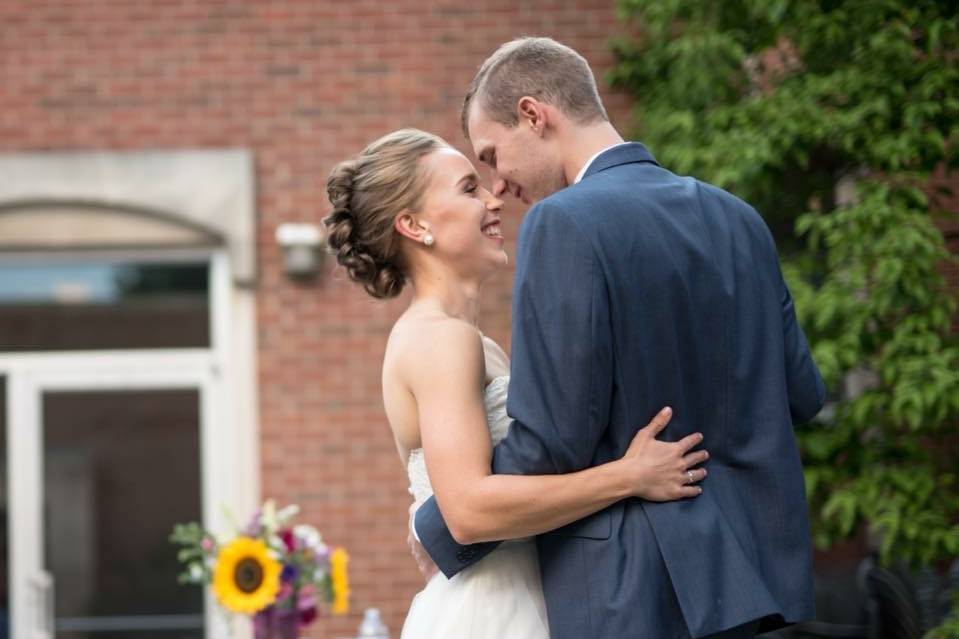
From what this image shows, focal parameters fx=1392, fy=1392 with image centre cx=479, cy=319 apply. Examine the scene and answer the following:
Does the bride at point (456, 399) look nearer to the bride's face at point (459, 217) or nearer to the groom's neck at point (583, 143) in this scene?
the bride's face at point (459, 217)

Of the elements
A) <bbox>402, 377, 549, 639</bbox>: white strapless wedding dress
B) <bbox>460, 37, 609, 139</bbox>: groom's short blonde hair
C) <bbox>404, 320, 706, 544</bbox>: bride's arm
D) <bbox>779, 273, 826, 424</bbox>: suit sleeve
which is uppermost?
<bbox>460, 37, 609, 139</bbox>: groom's short blonde hair

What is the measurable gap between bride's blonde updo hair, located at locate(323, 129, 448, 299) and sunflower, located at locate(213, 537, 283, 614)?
1920mm

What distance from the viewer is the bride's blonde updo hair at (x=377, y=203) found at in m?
2.70

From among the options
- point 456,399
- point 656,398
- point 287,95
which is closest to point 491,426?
point 456,399

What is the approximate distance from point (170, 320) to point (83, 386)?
0.54 meters

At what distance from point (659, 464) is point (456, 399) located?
0.39 meters

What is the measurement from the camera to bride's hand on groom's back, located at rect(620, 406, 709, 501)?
2.07 m

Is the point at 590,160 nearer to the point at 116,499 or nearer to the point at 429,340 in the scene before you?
the point at 429,340

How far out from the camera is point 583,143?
7.73 feet

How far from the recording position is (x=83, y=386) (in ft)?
22.7

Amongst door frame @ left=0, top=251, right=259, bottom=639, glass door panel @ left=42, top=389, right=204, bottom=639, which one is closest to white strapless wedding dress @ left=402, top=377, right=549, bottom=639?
door frame @ left=0, top=251, right=259, bottom=639

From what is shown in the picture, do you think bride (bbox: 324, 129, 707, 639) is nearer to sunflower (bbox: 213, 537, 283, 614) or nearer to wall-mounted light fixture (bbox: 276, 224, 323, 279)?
sunflower (bbox: 213, 537, 283, 614)

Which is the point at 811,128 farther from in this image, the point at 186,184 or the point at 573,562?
the point at 573,562

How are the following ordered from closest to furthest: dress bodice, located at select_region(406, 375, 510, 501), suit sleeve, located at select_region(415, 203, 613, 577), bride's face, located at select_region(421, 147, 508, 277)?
suit sleeve, located at select_region(415, 203, 613, 577), dress bodice, located at select_region(406, 375, 510, 501), bride's face, located at select_region(421, 147, 508, 277)
